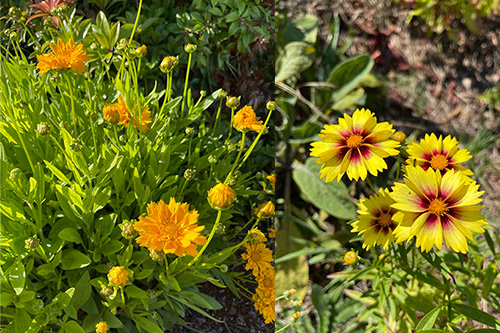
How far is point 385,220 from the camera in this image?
2.81ft

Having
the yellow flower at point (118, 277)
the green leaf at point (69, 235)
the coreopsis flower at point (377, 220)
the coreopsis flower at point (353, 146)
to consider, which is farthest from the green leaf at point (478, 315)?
the green leaf at point (69, 235)

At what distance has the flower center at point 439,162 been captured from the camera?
88 centimetres

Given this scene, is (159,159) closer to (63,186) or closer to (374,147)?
(63,186)

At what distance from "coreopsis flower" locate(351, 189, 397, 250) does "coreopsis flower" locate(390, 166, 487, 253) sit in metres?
0.09

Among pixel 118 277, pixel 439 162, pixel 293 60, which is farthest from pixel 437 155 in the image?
pixel 293 60

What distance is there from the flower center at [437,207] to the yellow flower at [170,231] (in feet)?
1.07

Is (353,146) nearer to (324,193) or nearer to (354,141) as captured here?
(354,141)

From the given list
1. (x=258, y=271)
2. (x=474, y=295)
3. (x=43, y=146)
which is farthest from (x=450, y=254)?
(x=43, y=146)

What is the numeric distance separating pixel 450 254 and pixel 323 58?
90 centimetres

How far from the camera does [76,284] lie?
0.90m

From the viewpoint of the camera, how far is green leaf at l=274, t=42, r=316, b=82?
1.58 metres

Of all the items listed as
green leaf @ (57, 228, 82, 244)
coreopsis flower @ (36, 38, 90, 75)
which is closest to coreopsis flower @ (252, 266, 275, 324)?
green leaf @ (57, 228, 82, 244)

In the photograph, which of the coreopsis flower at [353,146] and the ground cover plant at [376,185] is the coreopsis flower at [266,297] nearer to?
the ground cover plant at [376,185]

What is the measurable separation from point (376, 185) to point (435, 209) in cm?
82
